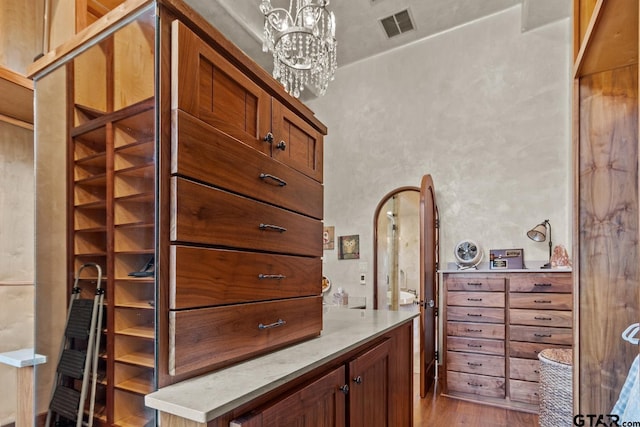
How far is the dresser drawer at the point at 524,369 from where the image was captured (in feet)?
9.73

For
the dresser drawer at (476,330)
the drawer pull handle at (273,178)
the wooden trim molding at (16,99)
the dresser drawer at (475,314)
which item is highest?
the wooden trim molding at (16,99)

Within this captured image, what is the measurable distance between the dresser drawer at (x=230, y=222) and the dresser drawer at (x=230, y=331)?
18 centimetres

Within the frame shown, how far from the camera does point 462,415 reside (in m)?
2.91

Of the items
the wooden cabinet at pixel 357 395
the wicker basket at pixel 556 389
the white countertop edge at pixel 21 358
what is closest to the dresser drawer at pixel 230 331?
the wooden cabinet at pixel 357 395

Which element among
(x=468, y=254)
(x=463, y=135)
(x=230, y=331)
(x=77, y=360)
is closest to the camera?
(x=230, y=331)

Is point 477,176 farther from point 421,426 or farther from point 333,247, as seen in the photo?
point 421,426

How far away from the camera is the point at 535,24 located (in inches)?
142

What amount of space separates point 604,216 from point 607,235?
0.06 m

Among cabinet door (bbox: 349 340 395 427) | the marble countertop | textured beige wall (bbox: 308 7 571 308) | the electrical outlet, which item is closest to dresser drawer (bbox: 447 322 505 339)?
textured beige wall (bbox: 308 7 571 308)

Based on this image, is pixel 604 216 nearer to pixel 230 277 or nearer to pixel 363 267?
pixel 230 277

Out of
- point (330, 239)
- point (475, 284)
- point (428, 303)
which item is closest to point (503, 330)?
point (475, 284)

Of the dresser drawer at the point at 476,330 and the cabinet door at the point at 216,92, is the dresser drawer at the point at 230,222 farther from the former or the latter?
the dresser drawer at the point at 476,330

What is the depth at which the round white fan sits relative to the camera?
Answer: 362 centimetres
